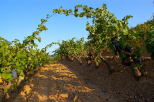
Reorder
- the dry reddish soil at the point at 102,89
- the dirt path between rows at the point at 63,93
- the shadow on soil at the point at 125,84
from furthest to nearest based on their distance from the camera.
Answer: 1. the dirt path between rows at the point at 63,93
2. the dry reddish soil at the point at 102,89
3. the shadow on soil at the point at 125,84

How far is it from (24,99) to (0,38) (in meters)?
4.27

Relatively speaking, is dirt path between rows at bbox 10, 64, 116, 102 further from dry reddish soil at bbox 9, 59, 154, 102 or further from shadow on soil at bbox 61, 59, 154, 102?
shadow on soil at bbox 61, 59, 154, 102

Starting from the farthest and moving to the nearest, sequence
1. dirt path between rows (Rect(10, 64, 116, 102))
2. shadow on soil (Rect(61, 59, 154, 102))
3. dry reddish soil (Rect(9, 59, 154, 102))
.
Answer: dirt path between rows (Rect(10, 64, 116, 102)) → dry reddish soil (Rect(9, 59, 154, 102)) → shadow on soil (Rect(61, 59, 154, 102))

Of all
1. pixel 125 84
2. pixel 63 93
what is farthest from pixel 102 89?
pixel 63 93

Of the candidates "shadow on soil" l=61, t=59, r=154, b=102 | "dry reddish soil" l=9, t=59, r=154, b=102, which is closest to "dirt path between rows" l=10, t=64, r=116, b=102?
"dry reddish soil" l=9, t=59, r=154, b=102

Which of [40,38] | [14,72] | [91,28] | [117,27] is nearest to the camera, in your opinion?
[14,72]

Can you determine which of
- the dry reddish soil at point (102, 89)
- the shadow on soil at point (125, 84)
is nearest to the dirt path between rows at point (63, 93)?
the dry reddish soil at point (102, 89)

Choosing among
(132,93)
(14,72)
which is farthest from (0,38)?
(132,93)

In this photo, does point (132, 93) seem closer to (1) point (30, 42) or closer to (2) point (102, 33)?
(2) point (102, 33)

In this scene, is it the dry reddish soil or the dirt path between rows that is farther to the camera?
the dirt path between rows

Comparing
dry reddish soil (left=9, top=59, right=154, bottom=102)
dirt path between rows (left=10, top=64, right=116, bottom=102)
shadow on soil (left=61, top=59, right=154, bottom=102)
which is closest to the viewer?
shadow on soil (left=61, top=59, right=154, bottom=102)

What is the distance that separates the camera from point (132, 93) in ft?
32.0

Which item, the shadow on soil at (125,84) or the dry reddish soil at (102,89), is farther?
the dry reddish soil at (102,89)

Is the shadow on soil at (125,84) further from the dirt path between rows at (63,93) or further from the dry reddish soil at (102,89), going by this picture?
the dirt path between rows at (63,93)
